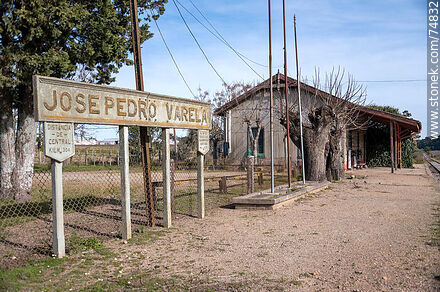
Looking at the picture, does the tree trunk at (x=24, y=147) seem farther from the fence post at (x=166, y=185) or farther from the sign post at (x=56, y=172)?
the sign post at (x=56, y=172)

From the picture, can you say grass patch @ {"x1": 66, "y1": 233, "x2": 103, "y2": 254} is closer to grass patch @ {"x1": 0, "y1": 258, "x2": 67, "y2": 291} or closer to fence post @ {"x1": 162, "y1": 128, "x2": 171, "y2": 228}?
grass patch @ {"x1": 0, "y1": 258, "x2": 67, "y2": 291}

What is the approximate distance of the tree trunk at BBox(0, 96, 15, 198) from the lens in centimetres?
1104

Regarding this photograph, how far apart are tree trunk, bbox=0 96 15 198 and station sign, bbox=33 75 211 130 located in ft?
19.2

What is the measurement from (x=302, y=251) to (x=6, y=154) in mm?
9259

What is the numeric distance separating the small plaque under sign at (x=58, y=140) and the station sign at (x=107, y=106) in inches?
4.2

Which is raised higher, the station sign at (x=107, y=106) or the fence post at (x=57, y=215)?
the station sign at (x=107, y=106)

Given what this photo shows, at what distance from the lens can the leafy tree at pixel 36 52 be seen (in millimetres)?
10188

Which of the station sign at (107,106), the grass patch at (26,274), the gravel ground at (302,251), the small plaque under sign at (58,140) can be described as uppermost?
the station sign at (107,106)

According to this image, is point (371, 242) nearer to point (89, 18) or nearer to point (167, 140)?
point (167, 140)

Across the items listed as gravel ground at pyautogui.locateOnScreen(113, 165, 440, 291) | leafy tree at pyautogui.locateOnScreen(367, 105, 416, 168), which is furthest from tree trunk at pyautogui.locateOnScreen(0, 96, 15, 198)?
leafy tree at pyautogui.locateOnScreen(367, 105, 416, 168)

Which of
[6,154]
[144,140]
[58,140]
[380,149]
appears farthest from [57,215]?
[380,149]

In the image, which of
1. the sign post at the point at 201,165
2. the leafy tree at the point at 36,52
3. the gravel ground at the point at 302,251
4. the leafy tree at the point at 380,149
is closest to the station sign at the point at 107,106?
the sign post at the point at 201,165

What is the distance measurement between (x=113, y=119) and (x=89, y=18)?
6203 millimetres

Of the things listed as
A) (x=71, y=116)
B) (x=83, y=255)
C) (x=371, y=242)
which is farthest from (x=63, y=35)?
(x=371, y=242)
